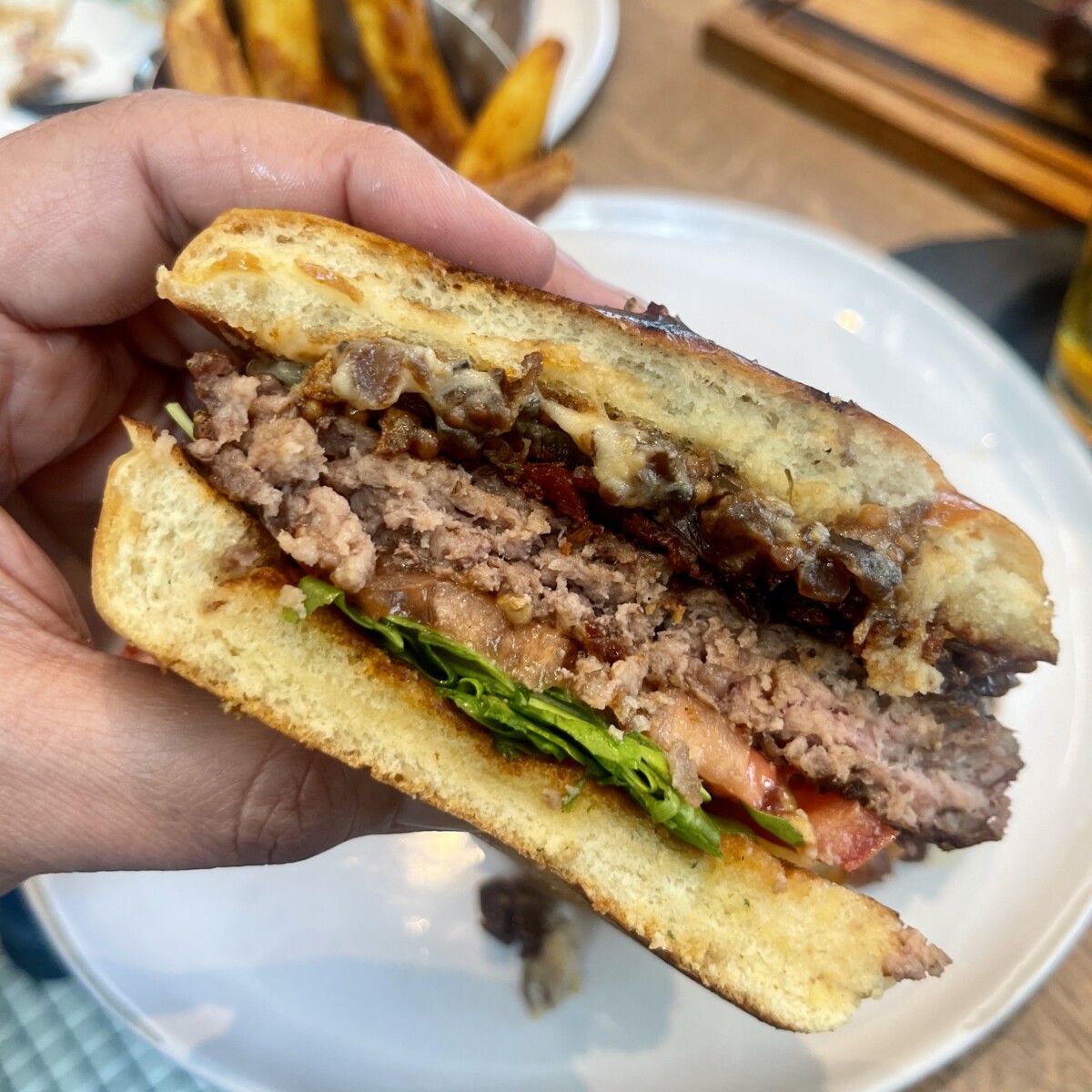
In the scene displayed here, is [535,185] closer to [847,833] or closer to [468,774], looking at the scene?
[468,774]

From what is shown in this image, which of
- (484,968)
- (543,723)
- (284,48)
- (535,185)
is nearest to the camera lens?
(543,723)

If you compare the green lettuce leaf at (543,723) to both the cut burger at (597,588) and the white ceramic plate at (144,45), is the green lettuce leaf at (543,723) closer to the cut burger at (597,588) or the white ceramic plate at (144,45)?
the cut burger at (597,588)

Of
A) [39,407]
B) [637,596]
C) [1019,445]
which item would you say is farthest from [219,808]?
[1019,445]

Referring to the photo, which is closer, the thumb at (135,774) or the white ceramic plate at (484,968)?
the thumb at (135,774)

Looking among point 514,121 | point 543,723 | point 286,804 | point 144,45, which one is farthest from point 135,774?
point 144,45

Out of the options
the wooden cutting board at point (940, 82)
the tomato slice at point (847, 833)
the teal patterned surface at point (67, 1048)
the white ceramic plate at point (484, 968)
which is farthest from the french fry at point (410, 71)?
the teal patterned surface at point (67, 1048)
